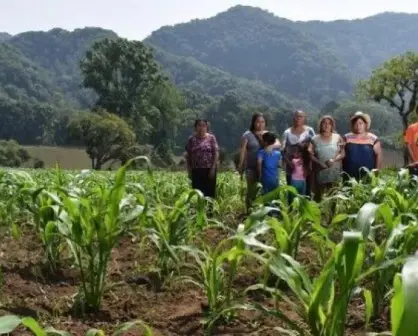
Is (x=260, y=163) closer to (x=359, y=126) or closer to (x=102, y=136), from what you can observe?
(x=359, y=126)

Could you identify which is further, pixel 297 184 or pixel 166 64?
pixel 166 64

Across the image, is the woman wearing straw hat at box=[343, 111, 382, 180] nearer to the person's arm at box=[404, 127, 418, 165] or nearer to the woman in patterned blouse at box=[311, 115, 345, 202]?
the woman in patterned blouse at box=[311, 115, 345, 202]

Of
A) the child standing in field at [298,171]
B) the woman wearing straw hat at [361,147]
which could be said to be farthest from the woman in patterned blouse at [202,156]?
the woman wearing straw hat at [361,147]

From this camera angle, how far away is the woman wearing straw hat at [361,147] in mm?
5449

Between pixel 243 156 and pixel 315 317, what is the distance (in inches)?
162

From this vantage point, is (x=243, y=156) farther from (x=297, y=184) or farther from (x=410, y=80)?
(x=410, y=80)

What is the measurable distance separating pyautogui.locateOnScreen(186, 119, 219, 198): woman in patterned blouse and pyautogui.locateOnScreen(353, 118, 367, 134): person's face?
141cm

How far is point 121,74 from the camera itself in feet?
185

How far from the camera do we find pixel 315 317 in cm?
192

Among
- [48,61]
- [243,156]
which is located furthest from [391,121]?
[243,156]

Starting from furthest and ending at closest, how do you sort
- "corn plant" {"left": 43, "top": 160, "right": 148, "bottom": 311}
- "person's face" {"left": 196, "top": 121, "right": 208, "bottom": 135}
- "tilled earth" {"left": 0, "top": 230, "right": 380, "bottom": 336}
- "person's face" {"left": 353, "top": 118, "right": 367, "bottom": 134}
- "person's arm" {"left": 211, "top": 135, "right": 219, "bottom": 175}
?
"person's arm" {"left": 211, "top": 135, "right": 219, "bottom": 175} < "person's face" {"left": 196, "top": 121, "right": 208, "bottom": 135} < "person's face" {"left": 353, "top": 118, "right": 367, "bottom": 134} < "corn plant" {"left": 43, "top": 160, "right": 148, "bottom": 311} < "tilled earth" {"left": 0, "top": 230, "right": 380, "bottom": 336}

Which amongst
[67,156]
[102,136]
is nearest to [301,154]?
[102,136]

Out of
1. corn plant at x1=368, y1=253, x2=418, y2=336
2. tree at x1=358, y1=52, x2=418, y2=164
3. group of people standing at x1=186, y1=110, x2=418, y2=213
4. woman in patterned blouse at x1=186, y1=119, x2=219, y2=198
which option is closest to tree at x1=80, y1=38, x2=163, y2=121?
tree at x1=358, y1=52, x2=418, y2=164

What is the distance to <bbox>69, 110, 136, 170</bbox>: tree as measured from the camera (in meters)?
41.9
